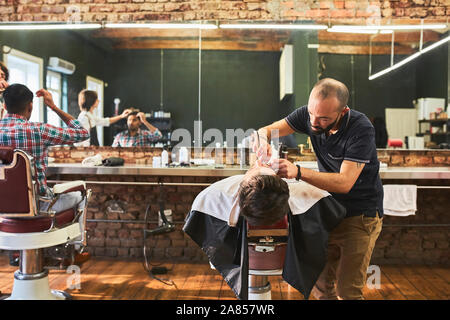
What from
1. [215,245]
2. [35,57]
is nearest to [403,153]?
[215,245]

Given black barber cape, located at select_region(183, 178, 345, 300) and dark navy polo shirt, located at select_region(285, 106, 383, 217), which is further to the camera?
dark navy polo shirt, located at select_region(285, 106, 383, 217)

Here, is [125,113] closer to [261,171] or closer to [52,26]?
[52,26]

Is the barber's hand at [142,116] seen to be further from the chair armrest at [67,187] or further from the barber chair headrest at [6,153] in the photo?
the barber chair headrest at [6,153]

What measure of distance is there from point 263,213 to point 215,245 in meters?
0.26

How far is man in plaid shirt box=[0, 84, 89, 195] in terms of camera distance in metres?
2.28

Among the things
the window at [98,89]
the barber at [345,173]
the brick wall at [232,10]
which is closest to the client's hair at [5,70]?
the brick wall at [232,10]

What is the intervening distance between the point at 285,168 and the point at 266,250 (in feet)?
1.08

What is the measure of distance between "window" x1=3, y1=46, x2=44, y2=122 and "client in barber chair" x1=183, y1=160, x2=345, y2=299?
2.88m

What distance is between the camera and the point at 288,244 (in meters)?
1.44

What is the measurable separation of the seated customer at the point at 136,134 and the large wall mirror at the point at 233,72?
2.6 inches

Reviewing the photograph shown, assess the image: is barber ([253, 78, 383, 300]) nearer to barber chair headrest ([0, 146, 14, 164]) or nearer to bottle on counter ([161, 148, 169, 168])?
barber chair headrest ([0, 146, 14, 164])

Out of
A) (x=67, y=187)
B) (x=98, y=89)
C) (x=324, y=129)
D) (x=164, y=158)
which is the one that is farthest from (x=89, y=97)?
(x=324, y=129)

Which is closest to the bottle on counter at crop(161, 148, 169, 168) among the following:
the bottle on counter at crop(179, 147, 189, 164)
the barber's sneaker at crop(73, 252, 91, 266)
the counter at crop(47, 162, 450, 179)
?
the bottle on counter at crop(179, 147, 189, 164)
